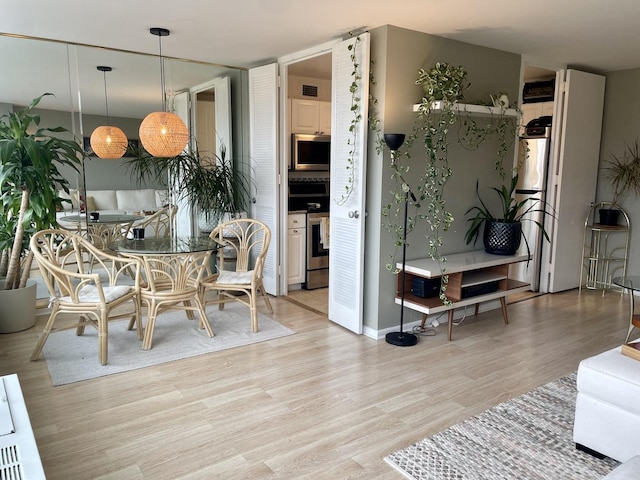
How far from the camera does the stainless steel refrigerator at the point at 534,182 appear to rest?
5164 mm

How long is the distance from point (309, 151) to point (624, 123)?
132 inches

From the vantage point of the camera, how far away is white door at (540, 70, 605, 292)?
16.4 feet

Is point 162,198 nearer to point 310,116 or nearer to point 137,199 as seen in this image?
point 137,199

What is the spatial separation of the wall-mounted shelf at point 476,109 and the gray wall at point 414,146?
0.61 ft

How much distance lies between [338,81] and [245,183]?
5.82 feet

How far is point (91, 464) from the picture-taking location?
221 centimetres

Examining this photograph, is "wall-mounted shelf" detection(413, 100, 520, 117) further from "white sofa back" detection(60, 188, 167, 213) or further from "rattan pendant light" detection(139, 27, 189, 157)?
"white sofa back" detection(60, 188, 167, 213)

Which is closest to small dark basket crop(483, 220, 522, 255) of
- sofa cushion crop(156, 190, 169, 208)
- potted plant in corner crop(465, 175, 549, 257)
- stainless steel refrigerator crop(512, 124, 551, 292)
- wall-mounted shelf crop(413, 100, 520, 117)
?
potted plant in corner crop(465, 175, 549, 257)

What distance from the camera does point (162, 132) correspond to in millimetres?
3641

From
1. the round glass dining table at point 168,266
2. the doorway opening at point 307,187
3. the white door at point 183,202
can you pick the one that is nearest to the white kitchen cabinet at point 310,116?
the doorway opening at point 307,187

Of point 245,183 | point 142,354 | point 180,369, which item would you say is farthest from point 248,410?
point 245,183

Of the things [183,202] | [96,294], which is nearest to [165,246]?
[96,294]

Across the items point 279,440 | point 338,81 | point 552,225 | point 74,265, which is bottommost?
point 279,440

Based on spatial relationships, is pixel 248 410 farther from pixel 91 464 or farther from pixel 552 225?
pixel 552 225
